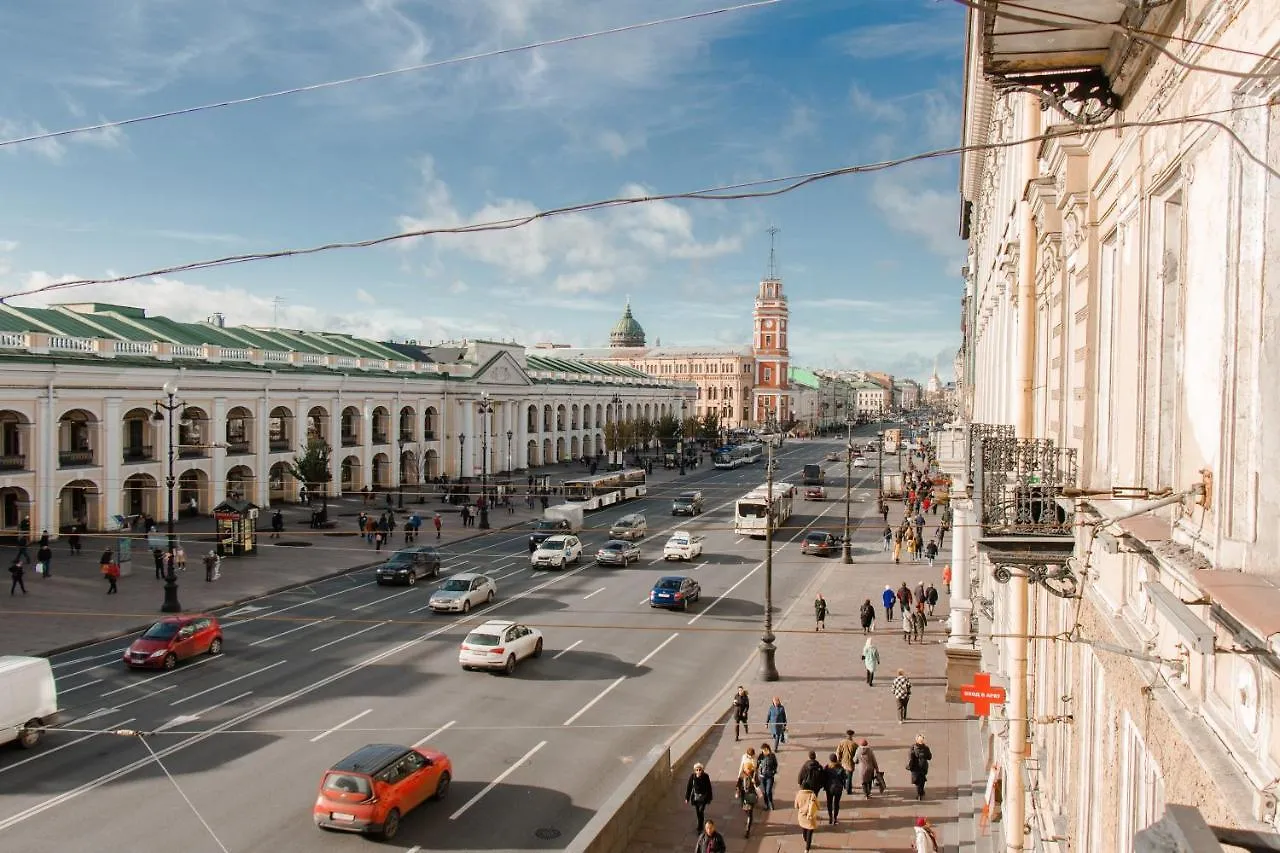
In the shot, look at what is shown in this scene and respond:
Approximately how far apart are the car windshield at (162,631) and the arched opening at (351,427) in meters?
43.9

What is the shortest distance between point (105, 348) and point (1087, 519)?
50596mm

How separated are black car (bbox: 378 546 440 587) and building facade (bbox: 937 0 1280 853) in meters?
28.2

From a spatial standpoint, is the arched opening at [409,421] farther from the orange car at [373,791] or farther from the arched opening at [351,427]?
the orange car at [373,791]

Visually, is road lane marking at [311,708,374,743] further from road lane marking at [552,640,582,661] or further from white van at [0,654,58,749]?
road lane marking at [552,640,582,661]

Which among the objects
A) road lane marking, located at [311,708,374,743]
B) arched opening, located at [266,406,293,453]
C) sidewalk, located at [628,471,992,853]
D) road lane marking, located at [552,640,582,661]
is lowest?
sidewalk, located at [628,471,992,853]

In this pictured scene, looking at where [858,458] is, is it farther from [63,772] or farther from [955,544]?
[63,772]

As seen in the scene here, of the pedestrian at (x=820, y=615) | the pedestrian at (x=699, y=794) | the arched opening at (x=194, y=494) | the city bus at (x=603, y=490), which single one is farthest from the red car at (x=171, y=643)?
the city bus at (x=603, y=490)

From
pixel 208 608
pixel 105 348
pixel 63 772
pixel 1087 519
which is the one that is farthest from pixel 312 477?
pixel 1087 519

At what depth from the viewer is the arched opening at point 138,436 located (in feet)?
163

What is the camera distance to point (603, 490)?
65.2m

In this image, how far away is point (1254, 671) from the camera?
3.94 metres

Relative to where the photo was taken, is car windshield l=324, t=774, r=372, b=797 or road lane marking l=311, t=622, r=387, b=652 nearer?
car windshield l=324, t=774, r=372, b=797

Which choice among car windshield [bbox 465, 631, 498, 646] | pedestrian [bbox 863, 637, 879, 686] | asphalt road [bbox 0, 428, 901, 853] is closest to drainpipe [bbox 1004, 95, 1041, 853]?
asphalt road [bbox 0, 428, 901, 853]

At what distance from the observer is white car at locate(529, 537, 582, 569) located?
3969cm
